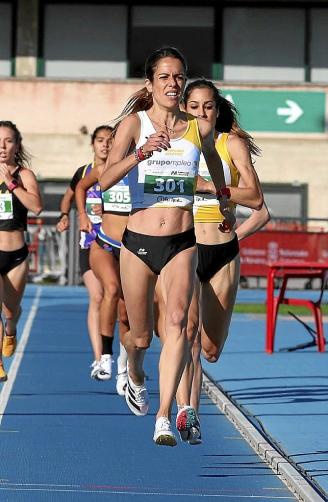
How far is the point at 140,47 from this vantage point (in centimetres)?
4012

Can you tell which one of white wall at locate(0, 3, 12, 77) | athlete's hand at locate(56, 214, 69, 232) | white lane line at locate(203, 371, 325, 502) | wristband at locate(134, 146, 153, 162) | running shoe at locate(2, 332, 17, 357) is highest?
white wall at locate(0, 3, 12, 77)

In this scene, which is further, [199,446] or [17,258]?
[17,258]

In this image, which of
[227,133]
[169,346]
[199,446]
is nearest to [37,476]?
[169,346]

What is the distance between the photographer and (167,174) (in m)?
7.98

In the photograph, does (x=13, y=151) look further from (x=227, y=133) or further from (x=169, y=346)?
(x=169, y=346)

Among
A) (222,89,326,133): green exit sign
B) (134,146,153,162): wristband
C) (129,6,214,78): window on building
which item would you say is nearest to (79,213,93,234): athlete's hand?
(134,146,153,162): wristband

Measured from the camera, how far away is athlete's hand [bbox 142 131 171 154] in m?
7.65

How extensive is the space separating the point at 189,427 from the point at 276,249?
24444mm

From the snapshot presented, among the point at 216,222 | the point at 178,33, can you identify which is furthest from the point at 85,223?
the point at 178,33

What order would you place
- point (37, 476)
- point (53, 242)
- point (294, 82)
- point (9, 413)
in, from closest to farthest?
point (37, 476) → point (9, 413) → point (53, 242) → point (294, 82)

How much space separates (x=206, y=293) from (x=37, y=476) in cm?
182

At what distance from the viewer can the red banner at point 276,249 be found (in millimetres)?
32031

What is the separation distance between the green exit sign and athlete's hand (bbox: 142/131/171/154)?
31649mm

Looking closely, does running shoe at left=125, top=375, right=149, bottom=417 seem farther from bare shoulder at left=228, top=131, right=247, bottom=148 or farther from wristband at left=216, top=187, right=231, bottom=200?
bare shoulder at left=228, top=131, right=247, bottom=148
